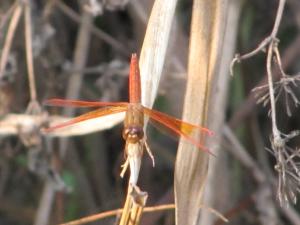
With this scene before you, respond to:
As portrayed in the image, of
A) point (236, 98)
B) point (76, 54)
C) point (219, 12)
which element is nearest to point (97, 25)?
point (76, 54)

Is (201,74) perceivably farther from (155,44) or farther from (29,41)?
(29,41)

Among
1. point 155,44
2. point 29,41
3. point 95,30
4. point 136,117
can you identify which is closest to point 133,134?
point 136,117

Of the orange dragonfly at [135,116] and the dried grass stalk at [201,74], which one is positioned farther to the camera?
the dried grass stalk at [201,74]


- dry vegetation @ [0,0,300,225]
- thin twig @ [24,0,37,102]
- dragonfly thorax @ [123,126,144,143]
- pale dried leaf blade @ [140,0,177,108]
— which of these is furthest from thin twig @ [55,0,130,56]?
dragonfly thorax @ [123,126,144,143]

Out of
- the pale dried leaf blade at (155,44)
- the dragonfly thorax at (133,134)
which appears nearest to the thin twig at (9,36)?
the pale dried leaf blade at (155,44)

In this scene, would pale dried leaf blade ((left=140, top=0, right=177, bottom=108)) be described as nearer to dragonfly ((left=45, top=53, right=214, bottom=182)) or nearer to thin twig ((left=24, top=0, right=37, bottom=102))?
dragonfly ((left=45, top=53, right=214, bottom=182))

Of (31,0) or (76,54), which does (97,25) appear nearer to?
(76,54)

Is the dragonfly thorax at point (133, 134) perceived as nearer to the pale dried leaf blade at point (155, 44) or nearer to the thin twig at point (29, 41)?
the pale dried leaf blade at point (155, 44)
